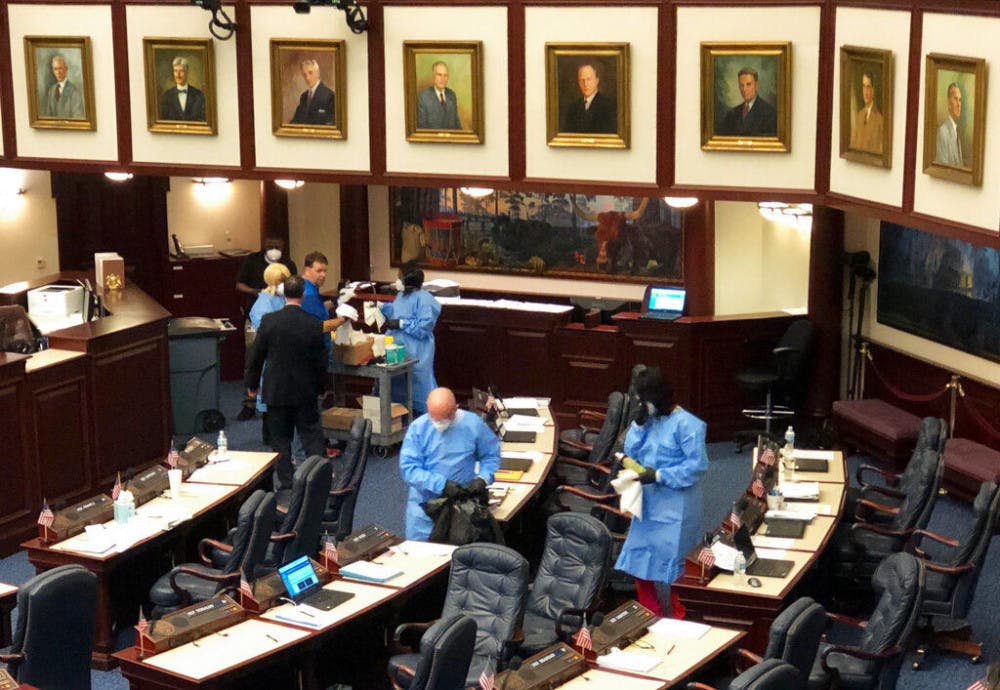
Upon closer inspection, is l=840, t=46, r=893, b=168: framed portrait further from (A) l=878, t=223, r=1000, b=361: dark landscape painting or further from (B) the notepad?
(B) the notepad

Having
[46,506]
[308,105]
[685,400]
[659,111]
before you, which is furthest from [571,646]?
[685,400]

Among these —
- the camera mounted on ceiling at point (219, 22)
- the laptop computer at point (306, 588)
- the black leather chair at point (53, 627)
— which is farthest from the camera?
the camera mounted on ceiling at point (219, 22)

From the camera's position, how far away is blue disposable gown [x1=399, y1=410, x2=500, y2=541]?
10531 mm

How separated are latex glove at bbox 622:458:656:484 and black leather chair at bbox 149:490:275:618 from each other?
2.33 metres

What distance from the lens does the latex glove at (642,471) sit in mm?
10289

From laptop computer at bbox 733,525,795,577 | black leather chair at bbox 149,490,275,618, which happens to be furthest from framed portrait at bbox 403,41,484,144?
laptop computer at bbox 733,525,795,577

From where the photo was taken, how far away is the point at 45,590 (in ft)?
26.7

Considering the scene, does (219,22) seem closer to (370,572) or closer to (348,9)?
(348,9)

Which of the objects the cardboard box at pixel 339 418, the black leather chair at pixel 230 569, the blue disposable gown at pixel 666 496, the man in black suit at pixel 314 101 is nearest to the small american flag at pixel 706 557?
the blue disposable gown at pixel 666 496

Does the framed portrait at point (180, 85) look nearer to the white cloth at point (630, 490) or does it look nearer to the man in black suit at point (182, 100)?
the man in black suit at point (182, 100)

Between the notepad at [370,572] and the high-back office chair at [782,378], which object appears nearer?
the notepad at [370,572]

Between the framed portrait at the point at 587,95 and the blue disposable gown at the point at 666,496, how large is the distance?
269 centimetres

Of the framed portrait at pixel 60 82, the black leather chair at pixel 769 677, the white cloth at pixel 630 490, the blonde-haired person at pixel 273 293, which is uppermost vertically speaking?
Answer: the framed portrait at pixel 60 82

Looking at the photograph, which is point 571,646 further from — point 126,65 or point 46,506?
point 126,65
